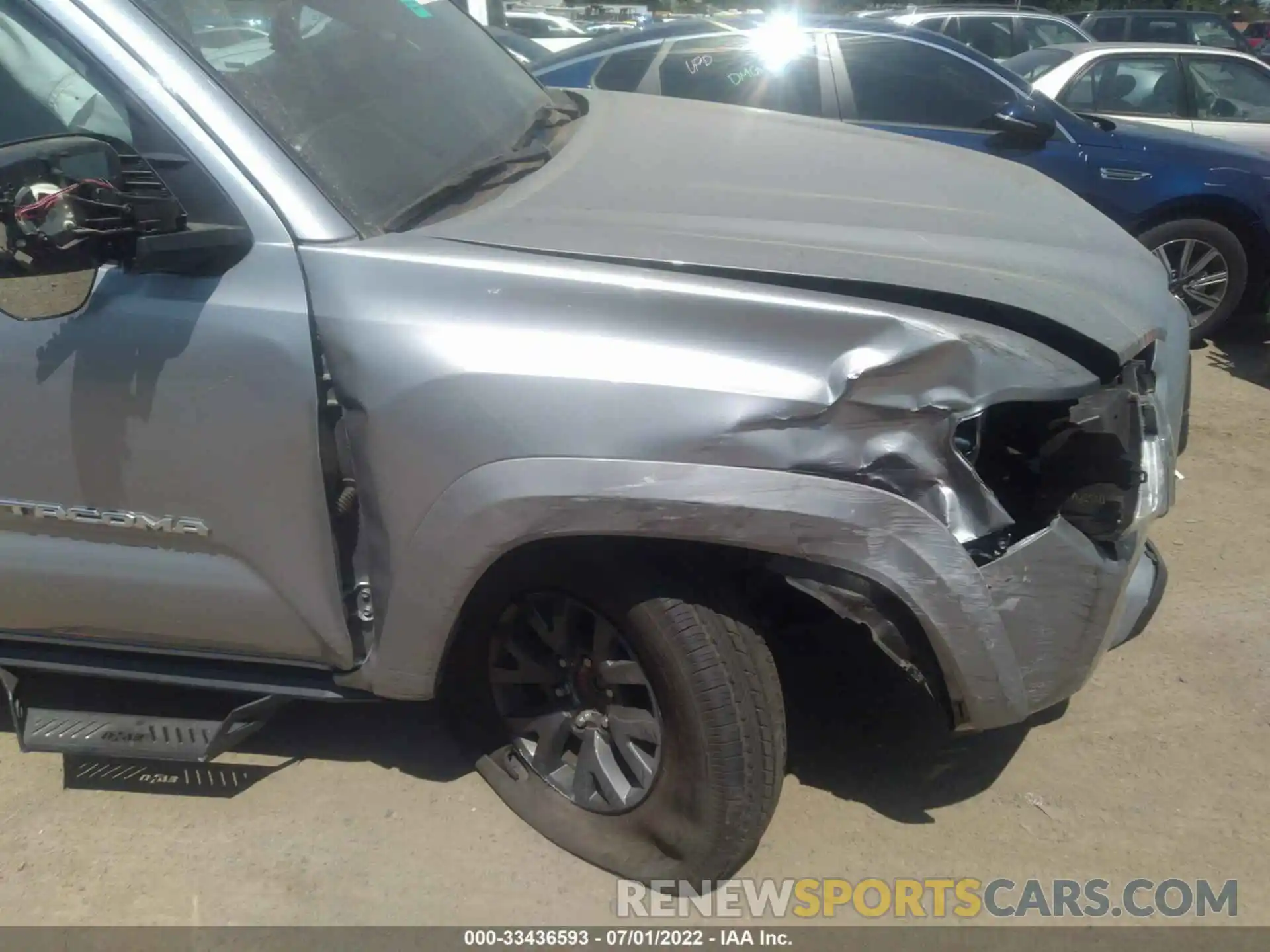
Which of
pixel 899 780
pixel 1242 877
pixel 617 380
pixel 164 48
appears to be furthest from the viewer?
pixel 899 780

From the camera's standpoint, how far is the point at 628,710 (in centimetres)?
242

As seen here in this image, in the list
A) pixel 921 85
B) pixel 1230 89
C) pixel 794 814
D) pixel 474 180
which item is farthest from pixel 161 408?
pixel 1230 89

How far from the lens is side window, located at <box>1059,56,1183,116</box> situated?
6691mm

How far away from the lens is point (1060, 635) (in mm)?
2104

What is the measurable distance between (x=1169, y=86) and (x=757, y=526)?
20.5ft

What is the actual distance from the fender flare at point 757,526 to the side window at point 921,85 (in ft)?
13.7

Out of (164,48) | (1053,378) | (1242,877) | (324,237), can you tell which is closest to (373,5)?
(164,48)

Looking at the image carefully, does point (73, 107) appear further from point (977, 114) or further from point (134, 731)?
point (977, 114)

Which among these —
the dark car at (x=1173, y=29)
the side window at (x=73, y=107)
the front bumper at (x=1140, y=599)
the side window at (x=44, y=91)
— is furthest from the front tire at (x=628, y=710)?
the dark car at (x=1173, y=29)

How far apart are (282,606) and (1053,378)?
5.45 feet

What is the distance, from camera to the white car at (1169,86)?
6.66m

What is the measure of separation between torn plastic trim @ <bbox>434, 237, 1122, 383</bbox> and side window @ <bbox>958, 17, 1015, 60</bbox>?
8.93 metres

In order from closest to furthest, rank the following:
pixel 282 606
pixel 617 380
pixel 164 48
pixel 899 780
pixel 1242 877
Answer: pixel 617 380, pixel 164 48, pixel 282 606, pixel 1242 877, pixel 899 780

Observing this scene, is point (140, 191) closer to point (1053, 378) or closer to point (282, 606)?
point (282, 606)
